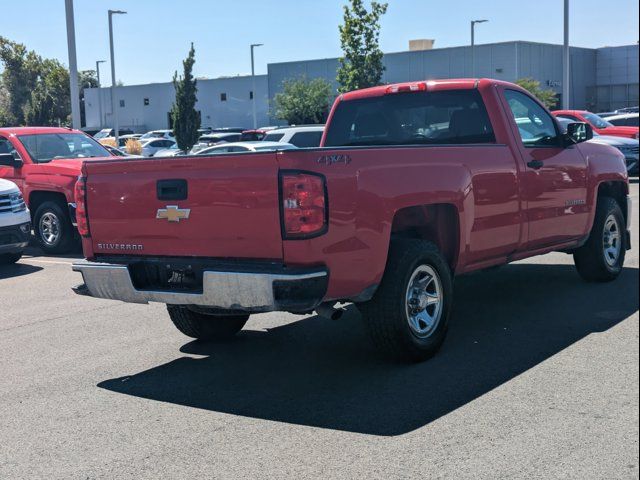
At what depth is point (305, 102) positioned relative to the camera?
51219mm

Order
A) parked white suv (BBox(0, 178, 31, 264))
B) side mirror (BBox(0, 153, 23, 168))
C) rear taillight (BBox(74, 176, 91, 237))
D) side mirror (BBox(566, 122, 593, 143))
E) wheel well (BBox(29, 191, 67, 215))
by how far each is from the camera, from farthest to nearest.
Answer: side mirror (BBox(0, 153, 23, 168))
wheel well (BBox(29, 191, 67, 215))
parked white suv (BBox(0, 178, 31, 264))
side mirror (BBox(566, 122, 593, 143))
rear taillight (BBox(74, 176, 91, 237))

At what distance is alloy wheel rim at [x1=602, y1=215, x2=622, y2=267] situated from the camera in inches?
346

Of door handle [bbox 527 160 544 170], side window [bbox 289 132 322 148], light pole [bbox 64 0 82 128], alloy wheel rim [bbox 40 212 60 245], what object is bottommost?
alloy wheel rim [bbox 40 212 60 245]

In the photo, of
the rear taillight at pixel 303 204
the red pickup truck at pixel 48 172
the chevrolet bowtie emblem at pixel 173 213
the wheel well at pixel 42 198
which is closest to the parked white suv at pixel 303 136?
the red pickup truck at pixel 48 172

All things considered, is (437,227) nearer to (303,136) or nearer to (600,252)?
(600,252)

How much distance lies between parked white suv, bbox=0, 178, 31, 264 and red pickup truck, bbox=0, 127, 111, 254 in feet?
2.17

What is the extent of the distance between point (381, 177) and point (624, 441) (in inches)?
85.2

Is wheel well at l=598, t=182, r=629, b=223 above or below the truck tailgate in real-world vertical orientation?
below

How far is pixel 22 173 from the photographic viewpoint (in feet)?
42.0

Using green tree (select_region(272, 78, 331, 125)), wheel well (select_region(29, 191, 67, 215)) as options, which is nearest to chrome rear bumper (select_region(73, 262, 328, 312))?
wheel well (select_region(29, 191, 67, 215))

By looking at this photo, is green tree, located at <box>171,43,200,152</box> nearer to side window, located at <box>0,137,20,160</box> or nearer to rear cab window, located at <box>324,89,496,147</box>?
side window, located at <box>0,137,20,160</box>

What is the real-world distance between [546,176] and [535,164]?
23 centimetres

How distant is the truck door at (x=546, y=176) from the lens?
7230 millimetres

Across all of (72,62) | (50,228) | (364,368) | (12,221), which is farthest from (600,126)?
(364,368)
